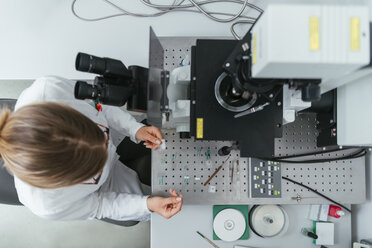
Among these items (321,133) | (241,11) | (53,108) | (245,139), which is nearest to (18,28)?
(53,108)

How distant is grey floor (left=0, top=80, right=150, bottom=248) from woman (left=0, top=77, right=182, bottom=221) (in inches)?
31.1

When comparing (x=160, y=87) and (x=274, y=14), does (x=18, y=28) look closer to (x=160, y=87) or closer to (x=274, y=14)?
(x=160, y=87)

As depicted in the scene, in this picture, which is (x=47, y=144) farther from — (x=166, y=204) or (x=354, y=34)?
(x=354, y=34)

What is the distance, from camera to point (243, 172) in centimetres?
108

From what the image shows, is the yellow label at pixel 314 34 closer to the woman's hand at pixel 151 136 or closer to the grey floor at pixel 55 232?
the woman's hand at pixel 151 136

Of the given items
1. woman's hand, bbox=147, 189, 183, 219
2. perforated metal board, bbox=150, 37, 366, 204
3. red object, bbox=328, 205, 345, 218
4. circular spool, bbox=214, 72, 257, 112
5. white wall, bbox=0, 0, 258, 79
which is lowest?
red object, bbox=328, 205, 345, 218

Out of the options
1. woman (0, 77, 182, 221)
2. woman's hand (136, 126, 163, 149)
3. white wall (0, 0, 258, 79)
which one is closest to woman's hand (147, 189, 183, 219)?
woman (0, 77, 182, 221)

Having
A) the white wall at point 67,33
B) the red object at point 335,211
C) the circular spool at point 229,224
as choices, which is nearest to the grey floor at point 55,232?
A: the white wall at point 67,33

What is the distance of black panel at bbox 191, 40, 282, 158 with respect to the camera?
792 millimetres

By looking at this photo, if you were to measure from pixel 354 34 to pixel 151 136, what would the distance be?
2.49 ft

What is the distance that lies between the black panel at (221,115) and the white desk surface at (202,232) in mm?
→ 452

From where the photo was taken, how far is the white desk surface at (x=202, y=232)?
111 centimetres

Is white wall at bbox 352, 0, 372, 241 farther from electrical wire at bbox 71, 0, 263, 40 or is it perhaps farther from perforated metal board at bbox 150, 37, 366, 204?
electrical wire at bbox 71, 0, 263, 40

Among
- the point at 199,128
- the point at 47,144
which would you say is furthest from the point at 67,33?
the point at 199,128
